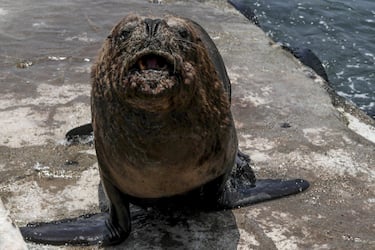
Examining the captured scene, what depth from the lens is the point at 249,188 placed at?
4.10m

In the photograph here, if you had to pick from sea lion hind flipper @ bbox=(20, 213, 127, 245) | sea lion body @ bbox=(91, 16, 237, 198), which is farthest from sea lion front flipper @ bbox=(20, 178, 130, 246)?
sea lion body @ bbox=(91, 16, 237, 198)

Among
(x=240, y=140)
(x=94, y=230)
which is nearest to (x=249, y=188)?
(x=240, y=140)

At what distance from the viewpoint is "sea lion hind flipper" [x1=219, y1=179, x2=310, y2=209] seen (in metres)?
3.94

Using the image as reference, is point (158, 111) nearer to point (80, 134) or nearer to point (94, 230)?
point (94, 230)

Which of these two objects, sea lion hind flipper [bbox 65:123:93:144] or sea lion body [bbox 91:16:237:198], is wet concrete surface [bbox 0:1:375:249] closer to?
sea lion hind flipper [bbox 65:123:93:144]

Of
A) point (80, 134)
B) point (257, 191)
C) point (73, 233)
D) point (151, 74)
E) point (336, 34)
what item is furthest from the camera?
point (336, 34)

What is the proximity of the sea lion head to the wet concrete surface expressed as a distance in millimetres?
899

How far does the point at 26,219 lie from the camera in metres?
3.81

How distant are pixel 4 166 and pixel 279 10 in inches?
294

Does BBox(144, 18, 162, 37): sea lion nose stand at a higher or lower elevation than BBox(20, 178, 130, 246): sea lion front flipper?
higher

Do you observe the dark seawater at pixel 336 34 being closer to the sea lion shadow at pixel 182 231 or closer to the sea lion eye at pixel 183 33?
the sea lion shadow at pixel 182 231

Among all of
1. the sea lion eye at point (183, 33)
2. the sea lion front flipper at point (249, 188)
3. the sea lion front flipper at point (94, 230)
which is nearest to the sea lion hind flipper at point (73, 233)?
the sea lion front flipper at point (94, 230)

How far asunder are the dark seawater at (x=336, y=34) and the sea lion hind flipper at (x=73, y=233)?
4.44 meters

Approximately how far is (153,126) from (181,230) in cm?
88
